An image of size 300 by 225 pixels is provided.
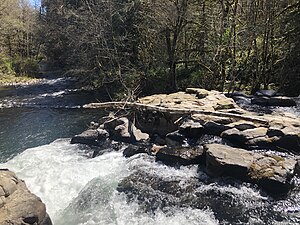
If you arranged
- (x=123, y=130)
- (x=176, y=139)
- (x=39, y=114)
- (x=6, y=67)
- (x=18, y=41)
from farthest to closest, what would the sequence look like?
(x=18, y=41)
(x=6, y=67)
(x=39, y=114)
(x=123, y=130)
(x=176, y=139)

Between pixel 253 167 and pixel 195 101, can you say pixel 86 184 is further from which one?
pixel 195 101

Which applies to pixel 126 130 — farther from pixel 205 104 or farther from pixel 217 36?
pixel 217 36

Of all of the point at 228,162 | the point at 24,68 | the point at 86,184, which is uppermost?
the point at 24,68

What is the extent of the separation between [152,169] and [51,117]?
31.4ft

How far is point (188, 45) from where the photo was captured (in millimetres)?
20156

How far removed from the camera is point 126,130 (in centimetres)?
1246

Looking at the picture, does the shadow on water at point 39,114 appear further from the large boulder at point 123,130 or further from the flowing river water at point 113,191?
the large boulder at point 123,130

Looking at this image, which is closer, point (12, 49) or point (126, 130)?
point (126, 130)

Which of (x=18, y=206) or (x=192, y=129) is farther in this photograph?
(x=192, y=129)

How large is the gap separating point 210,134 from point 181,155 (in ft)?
6.11

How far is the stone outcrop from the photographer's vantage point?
19.0ft

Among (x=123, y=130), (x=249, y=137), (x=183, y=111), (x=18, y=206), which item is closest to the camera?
(x=18, y=206)

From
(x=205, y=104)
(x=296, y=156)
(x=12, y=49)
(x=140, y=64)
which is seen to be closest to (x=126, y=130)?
(x=205, y=104)

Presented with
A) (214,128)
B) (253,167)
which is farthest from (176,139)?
(253,167)
